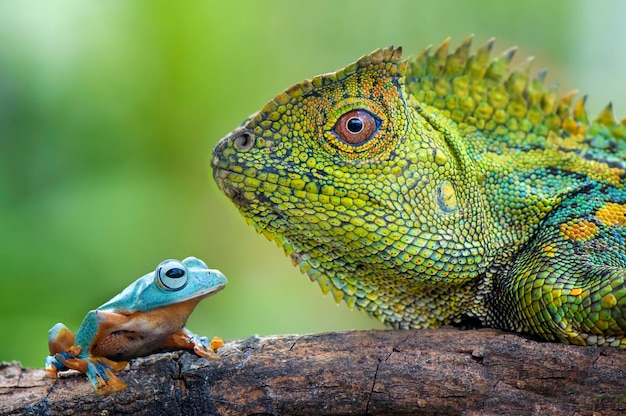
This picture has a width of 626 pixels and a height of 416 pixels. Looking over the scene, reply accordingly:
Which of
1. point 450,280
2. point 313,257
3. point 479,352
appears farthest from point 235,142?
point 479,352

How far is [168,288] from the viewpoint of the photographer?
3654 mm

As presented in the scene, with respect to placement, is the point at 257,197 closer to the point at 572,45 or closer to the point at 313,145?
the point at 313,145

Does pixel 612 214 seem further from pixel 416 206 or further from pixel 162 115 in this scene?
pixel 162 115

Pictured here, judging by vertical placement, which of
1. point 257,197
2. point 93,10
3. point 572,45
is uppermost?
point 93,10

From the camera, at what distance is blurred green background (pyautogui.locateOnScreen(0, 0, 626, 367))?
7543 mm

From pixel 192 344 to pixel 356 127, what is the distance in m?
1.58

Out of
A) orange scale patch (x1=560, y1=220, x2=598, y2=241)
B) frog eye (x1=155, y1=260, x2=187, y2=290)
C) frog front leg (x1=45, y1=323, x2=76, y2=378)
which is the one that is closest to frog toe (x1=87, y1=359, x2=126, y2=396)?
frog front leg (x1=45, y1=323, x2=76, y2=378)

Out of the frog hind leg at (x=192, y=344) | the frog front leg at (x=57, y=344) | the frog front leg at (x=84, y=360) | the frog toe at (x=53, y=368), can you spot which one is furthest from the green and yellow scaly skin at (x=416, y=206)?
the frog toe at (x=53, y=368)

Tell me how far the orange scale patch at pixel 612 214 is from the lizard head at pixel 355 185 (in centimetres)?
74

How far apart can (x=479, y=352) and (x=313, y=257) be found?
1.08 meters

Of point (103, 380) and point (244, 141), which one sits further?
point (244, 141)

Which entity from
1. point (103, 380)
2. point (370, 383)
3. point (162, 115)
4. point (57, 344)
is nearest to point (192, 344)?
point (103, 380)

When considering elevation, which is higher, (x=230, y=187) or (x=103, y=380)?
(x=230, y=187)

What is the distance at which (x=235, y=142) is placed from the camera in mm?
3830
